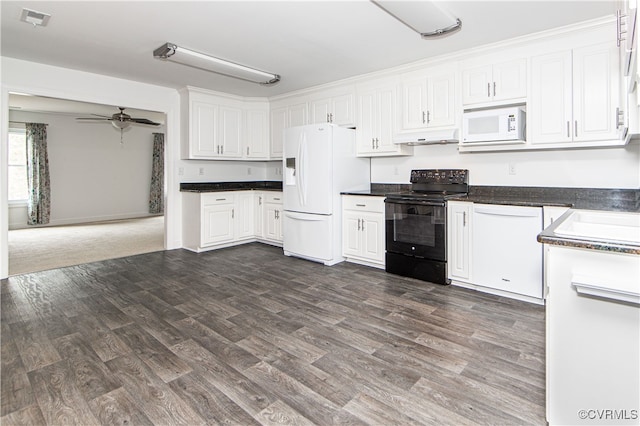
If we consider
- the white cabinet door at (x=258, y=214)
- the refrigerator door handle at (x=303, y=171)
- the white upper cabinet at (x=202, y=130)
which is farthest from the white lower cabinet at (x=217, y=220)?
the refrigerator door handle at (x=303, y=171)

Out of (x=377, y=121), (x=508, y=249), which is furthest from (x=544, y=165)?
(x=377, y=121)

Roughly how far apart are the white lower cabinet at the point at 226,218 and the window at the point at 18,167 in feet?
15.8

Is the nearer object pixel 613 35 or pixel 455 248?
pixel 613 35

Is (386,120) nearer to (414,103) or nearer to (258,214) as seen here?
(414,103)

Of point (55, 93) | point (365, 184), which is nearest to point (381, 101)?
point (365, 184)

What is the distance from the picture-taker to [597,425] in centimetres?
Result: 139

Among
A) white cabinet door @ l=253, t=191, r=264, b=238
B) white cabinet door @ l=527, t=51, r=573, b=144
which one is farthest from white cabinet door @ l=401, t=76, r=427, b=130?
white cabinet door @ l=253, t=191, r=264, b=238

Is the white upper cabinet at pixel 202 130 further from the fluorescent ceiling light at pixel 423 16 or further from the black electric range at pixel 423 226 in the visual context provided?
the fluorescent ceiling light at pixel 423 16

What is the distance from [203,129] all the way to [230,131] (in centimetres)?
46

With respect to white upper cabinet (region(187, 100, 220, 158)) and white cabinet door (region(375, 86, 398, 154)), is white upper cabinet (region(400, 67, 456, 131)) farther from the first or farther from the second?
white upper cabinet (region(187, 100, 220, 158))

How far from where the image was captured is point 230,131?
18.3ft

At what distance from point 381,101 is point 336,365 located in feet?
10.5

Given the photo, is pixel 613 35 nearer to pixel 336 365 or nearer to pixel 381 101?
pixel 381 101

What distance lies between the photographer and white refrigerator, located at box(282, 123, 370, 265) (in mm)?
4363
